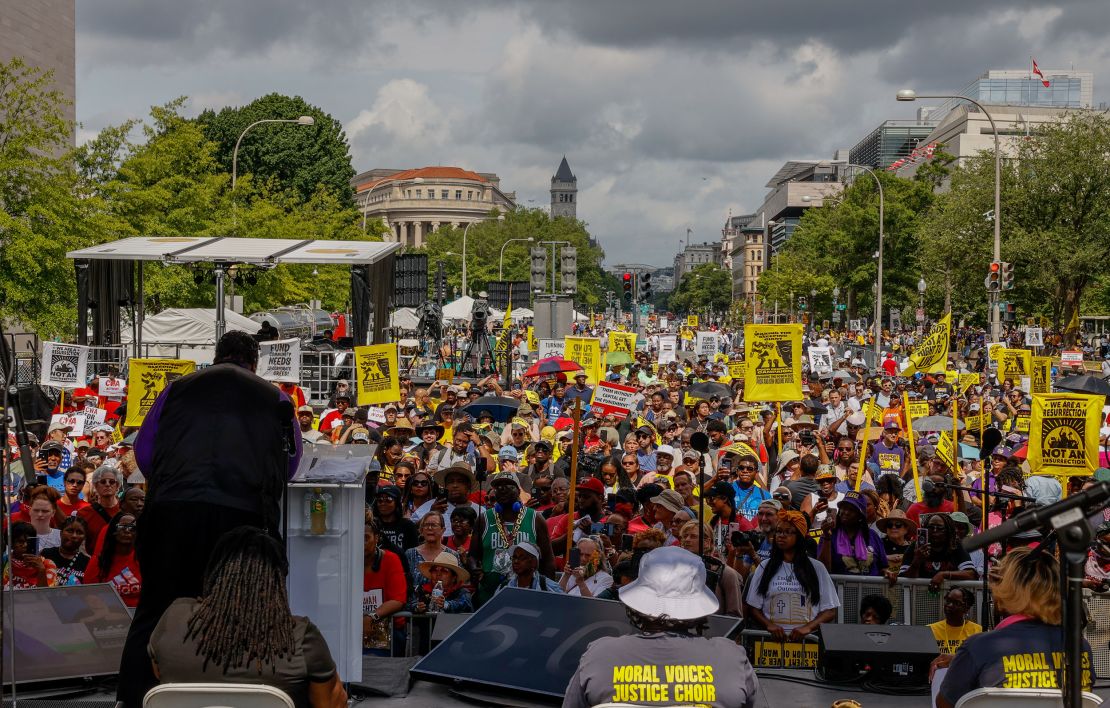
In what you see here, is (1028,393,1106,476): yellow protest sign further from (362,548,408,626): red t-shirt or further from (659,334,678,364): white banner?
(659,334,678,364): white banner

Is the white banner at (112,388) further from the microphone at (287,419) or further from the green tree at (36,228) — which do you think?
the microphone at (287,419)

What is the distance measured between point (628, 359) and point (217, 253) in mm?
10166

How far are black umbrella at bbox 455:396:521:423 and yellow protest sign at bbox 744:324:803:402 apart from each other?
350 cm

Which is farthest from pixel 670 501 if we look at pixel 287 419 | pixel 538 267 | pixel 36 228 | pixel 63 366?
pixel 538 267

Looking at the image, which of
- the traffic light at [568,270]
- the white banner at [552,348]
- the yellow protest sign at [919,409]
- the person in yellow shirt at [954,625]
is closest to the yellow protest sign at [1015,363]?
the yellow protest sign at [919,409]

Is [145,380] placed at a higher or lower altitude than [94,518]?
higher

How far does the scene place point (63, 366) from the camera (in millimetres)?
17984

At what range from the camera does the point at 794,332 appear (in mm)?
15820

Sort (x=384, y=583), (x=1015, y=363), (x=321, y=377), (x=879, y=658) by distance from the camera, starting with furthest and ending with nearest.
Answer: (x=321, y=377), (x=1015, y=363), (x=384, y=583), (x=879, y=658)

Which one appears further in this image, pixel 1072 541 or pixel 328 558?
pixel 328 558

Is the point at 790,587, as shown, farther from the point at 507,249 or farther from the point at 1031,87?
the point at 1031,87

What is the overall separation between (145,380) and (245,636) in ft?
37.3

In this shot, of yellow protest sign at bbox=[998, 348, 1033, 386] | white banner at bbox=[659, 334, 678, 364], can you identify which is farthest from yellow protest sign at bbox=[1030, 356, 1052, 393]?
white banner at bbox=[659, 334, 678, 364]

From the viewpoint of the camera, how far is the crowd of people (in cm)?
782
